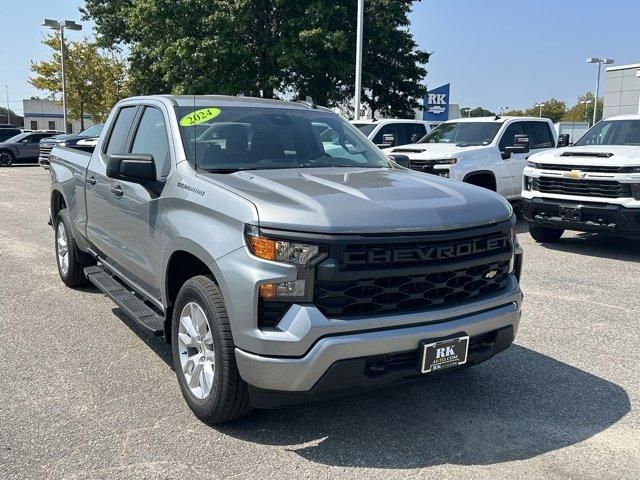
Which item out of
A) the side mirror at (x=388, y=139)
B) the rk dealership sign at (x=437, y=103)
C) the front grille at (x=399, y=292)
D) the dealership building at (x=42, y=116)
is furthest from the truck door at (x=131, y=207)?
→ the dealership building at (x=42, y=116)

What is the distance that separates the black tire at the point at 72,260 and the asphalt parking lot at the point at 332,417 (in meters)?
0.72

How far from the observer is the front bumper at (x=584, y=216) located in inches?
305

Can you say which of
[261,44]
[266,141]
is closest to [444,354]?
[266,141]

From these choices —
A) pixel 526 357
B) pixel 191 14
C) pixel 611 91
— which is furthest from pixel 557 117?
pixel 526 357

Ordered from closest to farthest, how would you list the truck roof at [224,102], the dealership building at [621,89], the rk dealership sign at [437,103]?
the truck roof at [224,102]
the rk dealership sign at [437,103]
the dealership building at [621,89]

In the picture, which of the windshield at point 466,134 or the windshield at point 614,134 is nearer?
the windshield at point 614,134

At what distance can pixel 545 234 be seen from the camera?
9414 millimetres

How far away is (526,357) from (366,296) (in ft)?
7.00

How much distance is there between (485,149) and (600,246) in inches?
103

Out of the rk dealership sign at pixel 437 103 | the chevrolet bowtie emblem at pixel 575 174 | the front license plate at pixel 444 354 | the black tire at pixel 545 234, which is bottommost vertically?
the black tire at pixel 545 234

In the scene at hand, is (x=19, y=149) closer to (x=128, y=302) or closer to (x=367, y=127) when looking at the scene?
(x=367, y=127)

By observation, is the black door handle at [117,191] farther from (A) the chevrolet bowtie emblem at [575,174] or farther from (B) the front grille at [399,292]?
(A) the chevrolet bowtie emblem at [575,174]

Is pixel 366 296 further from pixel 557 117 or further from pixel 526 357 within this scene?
pixel 557 117

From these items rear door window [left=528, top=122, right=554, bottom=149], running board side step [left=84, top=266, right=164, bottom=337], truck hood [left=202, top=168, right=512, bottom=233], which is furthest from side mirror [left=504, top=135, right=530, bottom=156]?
running board side step [left=84, top=266, right=164, bottom=337]
